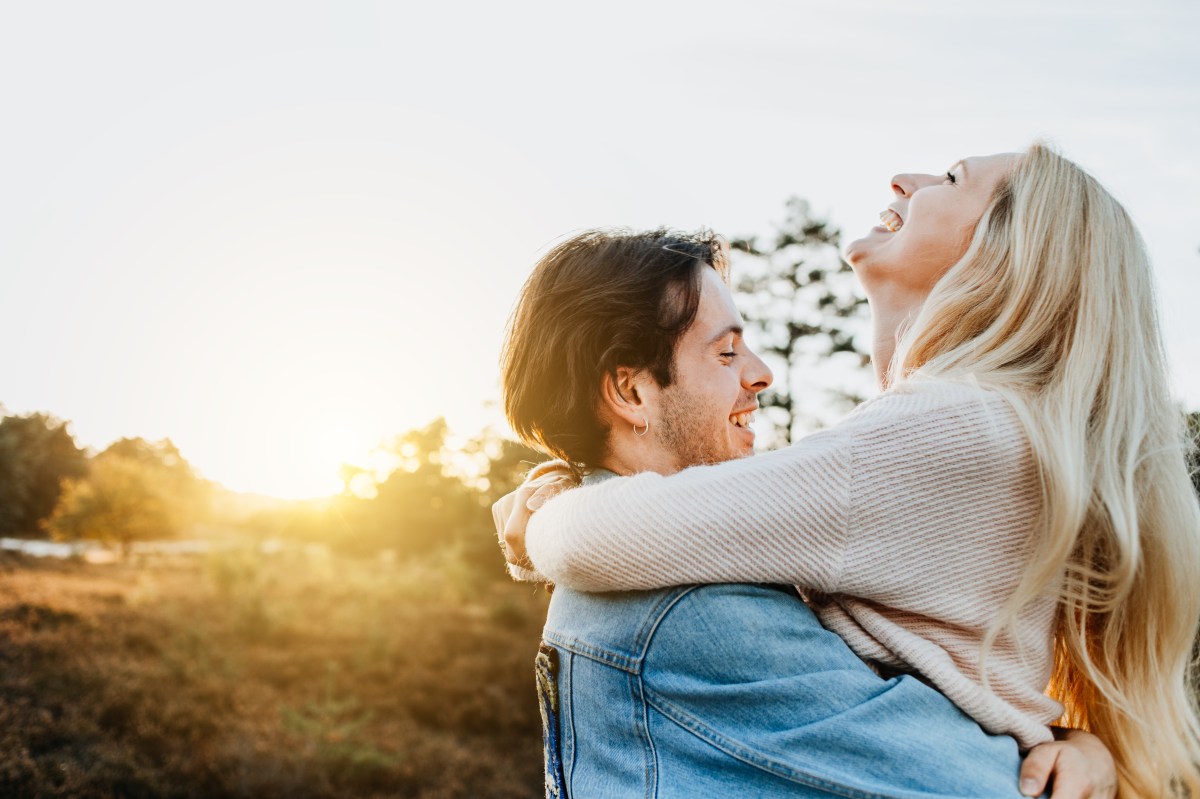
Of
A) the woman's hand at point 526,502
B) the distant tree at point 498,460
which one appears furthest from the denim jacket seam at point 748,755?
the distant tree at point 498,460

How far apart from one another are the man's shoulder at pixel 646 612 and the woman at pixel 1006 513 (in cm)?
6

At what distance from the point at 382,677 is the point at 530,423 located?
1270cm

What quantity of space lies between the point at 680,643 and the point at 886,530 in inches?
18.2

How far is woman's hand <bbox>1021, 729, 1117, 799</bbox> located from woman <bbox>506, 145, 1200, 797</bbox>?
55 mm

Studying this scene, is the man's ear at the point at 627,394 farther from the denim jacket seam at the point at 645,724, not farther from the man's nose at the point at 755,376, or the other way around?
the denim jacket seam at the point at 645,724

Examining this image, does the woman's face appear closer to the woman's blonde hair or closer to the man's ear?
the woman's blonde hair

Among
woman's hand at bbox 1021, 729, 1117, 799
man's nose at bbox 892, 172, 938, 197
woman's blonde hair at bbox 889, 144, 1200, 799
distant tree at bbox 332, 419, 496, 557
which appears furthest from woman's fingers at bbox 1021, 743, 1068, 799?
distant tree at bbox 332, 419, 496, 557

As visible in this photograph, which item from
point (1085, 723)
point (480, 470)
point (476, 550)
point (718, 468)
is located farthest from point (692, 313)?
point (480, 470)

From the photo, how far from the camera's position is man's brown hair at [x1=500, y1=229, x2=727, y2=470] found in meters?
2.22

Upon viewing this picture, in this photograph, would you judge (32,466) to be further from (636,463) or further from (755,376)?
(755,376)

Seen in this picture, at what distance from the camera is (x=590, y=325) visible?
2.24 meters

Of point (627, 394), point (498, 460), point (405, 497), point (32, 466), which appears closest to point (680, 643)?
point (627, 394)

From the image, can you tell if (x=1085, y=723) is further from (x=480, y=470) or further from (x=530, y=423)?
(x=480, y=470)

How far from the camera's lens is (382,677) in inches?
538
